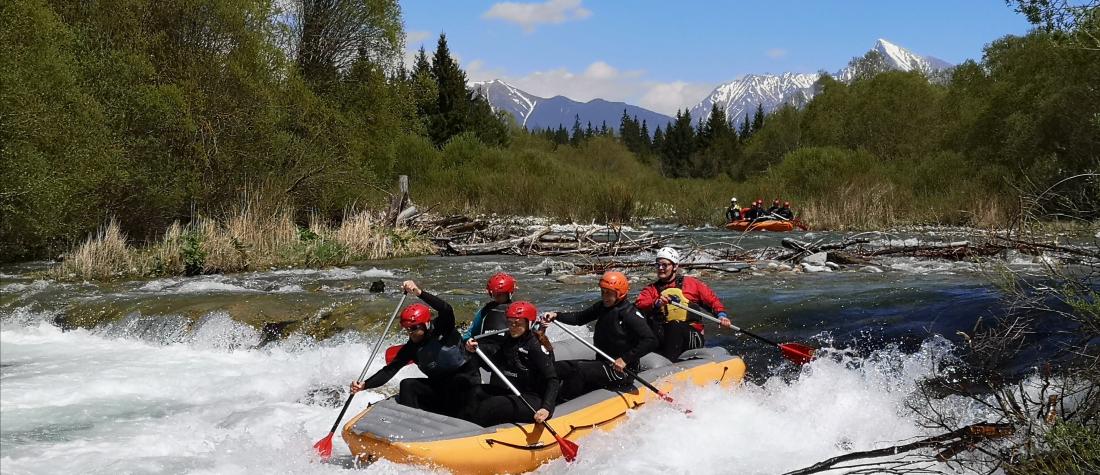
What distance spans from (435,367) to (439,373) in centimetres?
6

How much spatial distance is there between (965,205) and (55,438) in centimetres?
2082

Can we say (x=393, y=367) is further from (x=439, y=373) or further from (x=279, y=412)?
(x=279, y=412)

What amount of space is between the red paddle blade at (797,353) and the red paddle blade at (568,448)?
3.00 meters

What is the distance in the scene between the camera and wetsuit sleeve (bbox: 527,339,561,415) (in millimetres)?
6027

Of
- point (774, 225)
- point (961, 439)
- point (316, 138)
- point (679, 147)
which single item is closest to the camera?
point (961, 439)

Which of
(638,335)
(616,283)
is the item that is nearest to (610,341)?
(638,335)

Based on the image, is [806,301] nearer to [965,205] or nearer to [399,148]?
[965,205]

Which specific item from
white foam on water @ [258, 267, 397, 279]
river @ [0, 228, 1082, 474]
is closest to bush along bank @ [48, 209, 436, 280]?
white foam on water @ [258, 267, 397, 279]

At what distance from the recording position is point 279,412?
7758mm

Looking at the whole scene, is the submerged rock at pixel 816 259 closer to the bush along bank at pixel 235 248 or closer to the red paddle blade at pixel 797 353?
the red paddle blade at pixel 797 353

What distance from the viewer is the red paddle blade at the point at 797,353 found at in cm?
789

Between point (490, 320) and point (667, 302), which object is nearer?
point (490, 320)

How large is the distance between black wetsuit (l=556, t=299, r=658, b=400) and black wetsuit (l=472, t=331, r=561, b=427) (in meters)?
0.49

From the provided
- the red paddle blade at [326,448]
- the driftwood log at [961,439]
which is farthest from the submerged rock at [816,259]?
the red paddle blade at [326,448]
